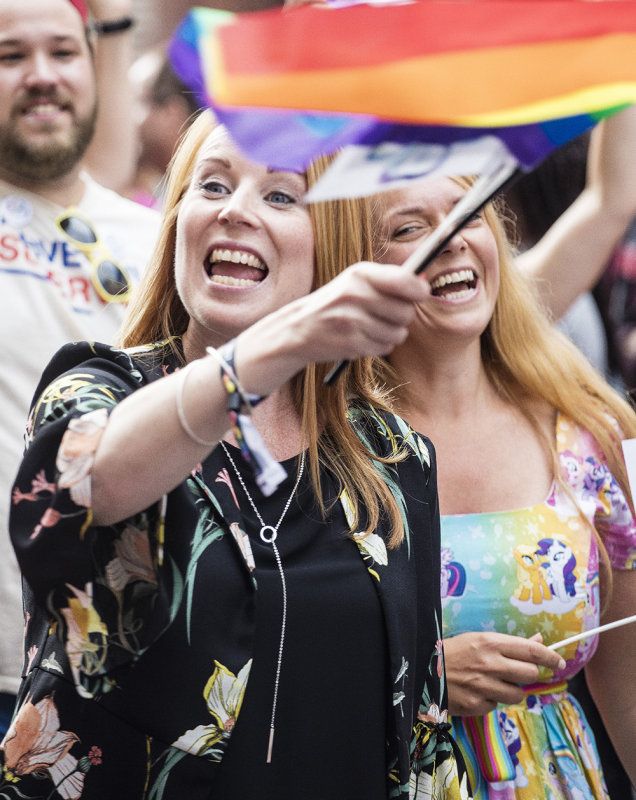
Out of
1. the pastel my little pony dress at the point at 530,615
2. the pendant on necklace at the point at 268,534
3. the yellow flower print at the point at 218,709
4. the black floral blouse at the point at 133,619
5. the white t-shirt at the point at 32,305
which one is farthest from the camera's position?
the white t-shirt at the point at 32,305

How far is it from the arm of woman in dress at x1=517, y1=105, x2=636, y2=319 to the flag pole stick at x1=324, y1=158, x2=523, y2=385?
132 cm

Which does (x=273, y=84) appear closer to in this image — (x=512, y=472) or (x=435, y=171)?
(x=435, y=171)

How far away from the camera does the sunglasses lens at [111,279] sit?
2715 mm

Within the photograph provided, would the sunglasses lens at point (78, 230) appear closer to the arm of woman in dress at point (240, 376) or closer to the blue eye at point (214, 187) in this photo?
the blue eye at point (214, 187)

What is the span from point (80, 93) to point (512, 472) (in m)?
1.50

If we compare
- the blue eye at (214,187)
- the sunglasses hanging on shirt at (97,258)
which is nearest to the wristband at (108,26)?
the sunglasses hanging on shirt at (97,258)

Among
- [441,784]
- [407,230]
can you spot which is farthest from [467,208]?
[441,784]

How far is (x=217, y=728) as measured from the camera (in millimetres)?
1455

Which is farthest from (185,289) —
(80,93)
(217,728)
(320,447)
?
(80,93)

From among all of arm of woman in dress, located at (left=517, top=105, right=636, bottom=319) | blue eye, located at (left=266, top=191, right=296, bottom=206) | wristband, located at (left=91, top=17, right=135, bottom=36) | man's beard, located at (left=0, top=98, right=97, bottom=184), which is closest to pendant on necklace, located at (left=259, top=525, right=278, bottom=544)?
blue eye, located at (left=266, top=191, right=296, bottom=206)

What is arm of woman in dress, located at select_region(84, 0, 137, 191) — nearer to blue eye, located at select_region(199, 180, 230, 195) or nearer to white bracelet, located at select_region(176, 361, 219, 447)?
blue eye, located at select_region(199, 180, 230, 195)

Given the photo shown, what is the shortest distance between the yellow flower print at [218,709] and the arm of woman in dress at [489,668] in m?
0.54

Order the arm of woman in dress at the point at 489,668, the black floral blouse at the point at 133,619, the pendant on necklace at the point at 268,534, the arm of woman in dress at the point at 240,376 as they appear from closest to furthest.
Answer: the arm of woman in dress at the point at 240,376, the black floral blouse at the point at 133,619, the pendant on necklace at the point at 268,534, the arm of woman in dress at the point at 489,668

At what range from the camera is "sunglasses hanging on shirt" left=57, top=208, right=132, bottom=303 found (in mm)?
2707
